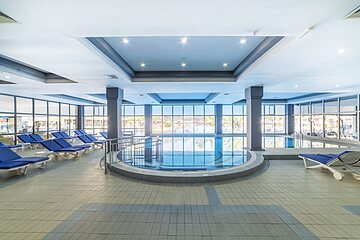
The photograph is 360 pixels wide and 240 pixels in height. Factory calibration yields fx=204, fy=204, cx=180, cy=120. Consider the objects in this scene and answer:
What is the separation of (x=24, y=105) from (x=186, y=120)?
11759mm

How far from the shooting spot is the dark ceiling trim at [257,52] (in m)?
4.52

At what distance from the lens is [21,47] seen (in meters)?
4.00

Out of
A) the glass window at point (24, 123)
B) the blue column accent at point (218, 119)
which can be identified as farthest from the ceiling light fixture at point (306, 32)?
the blue column accent at point (218, 119)

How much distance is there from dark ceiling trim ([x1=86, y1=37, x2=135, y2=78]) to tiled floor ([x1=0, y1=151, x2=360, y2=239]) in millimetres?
3048

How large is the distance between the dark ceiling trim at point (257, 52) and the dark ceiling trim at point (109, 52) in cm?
371

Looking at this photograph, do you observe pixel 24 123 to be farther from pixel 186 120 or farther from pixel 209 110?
pixel 209 110

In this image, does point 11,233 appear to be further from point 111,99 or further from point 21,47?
point 111,99

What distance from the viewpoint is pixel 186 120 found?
61.0 ft

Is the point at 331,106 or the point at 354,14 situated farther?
the point at 331,106

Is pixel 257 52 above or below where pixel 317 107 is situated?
above

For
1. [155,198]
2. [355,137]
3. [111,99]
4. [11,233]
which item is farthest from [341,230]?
[355,137]

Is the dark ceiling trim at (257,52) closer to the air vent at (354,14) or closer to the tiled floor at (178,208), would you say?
the air vent at (354,14)

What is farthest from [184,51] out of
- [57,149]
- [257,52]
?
[57,149]

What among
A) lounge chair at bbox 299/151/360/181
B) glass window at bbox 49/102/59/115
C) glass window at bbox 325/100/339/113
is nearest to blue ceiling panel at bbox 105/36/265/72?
lounge chair at bbox 299/151/360/181
